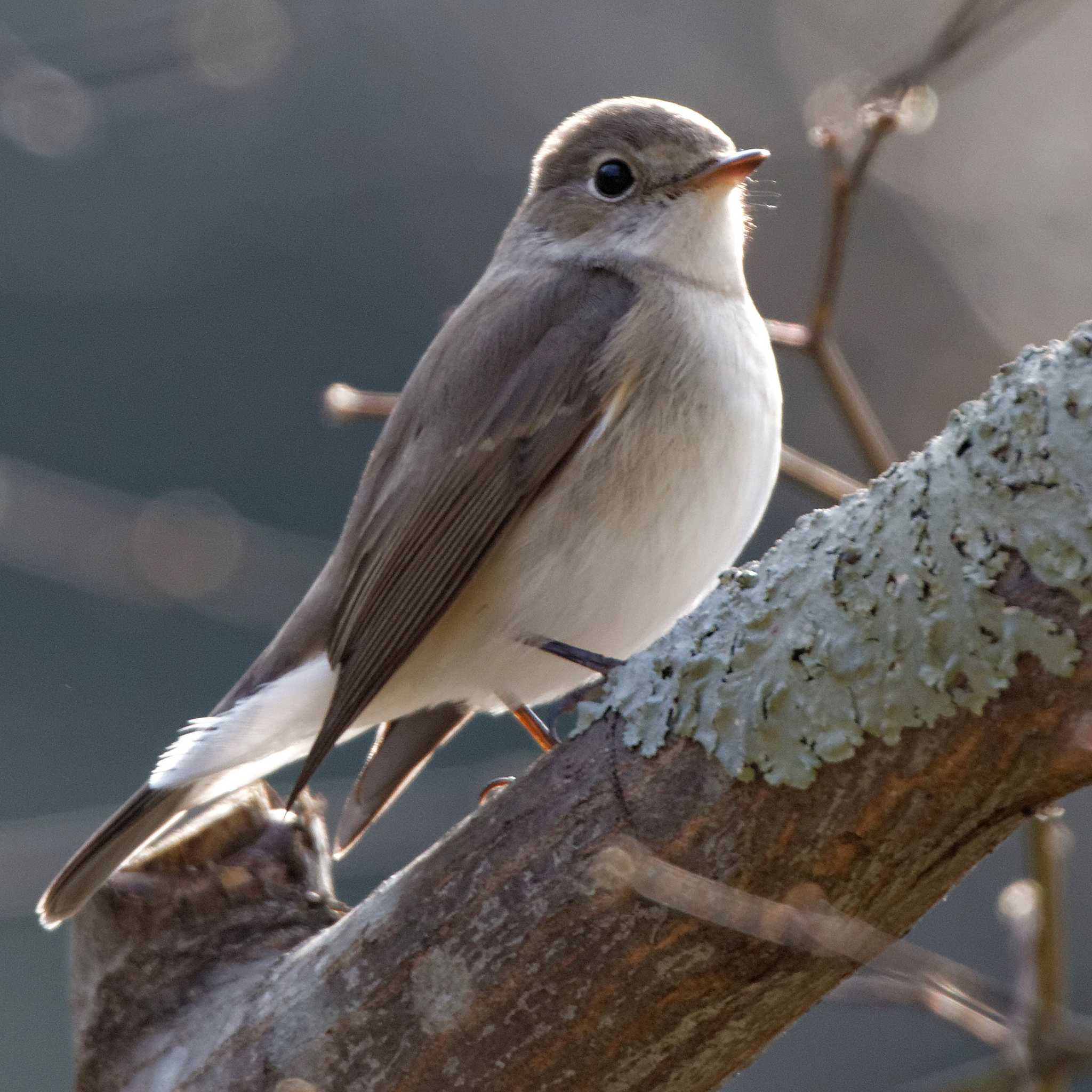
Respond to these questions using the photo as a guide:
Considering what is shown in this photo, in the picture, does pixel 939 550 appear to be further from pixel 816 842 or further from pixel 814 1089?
pixel 814 1089

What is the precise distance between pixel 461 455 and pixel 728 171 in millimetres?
811

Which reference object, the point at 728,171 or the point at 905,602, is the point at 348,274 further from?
the point at 905,602

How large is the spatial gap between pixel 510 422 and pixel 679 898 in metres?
1.36

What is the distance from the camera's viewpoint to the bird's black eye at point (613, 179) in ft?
11.3

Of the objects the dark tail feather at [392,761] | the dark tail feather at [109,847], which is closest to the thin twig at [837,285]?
the dark tail feather at [392,761]

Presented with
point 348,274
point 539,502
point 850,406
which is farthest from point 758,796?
point 348,274

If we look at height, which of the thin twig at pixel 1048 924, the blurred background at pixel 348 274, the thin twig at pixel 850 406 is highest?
the blurred background at pixel 348 274

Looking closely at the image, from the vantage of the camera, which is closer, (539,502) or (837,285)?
(539,502)

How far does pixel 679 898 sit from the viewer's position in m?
1.90

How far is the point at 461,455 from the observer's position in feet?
10.2

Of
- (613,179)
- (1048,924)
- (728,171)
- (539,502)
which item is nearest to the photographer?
(1048,924)

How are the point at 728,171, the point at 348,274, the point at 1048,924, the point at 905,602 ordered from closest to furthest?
the point at 905,602, the point at 1048,924, the point at 728,171, the point at 348,274

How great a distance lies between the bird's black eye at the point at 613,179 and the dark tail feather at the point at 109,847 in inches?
61.4

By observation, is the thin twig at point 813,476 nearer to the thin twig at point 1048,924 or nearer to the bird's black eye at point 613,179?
the bird's black eye at point 613,179
